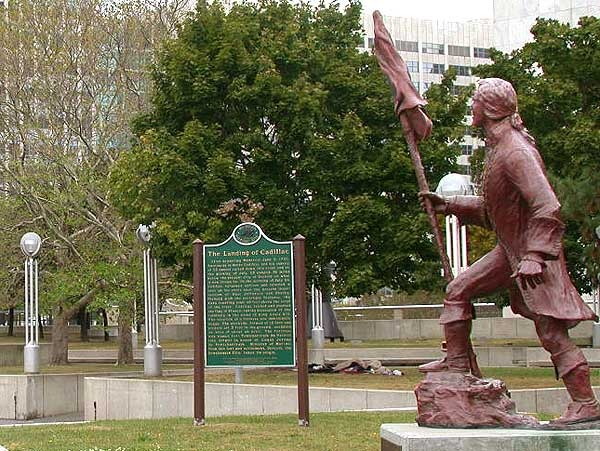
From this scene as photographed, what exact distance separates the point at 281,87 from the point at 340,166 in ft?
6.88

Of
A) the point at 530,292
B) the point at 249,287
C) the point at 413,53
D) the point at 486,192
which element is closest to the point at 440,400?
the point at 530,292

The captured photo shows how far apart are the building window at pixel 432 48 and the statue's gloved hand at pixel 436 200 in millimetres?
91023

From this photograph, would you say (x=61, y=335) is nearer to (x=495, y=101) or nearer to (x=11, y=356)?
(x=11, y=356)

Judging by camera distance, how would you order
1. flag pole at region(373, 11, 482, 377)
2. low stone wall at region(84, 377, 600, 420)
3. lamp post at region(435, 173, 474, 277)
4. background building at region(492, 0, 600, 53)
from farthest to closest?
background building at region(492, 0, 600, 53)
lamp post at region(435, 173, 474, 277)
low stone wall at region(84, 377, 600, 420)
flag pole at region(373, 11, 482, 377)

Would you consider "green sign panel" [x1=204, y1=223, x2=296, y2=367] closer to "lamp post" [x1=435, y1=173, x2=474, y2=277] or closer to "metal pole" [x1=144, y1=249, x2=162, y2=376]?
"lamp post" [x1=435, y1=173, x2=474, y2=277]

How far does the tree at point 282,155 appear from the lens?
23.2m

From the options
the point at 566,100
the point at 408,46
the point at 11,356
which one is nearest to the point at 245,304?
the point at 566,100

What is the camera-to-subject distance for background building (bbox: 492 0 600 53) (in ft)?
175

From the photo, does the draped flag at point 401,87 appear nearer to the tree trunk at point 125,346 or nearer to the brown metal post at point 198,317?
the brown metal post at point 198,317

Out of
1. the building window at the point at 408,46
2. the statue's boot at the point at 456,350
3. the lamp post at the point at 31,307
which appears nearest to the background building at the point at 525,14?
the lamp post at the point at 31,307

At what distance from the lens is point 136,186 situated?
24.4 m

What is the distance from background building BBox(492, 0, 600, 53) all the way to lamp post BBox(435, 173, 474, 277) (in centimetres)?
3031

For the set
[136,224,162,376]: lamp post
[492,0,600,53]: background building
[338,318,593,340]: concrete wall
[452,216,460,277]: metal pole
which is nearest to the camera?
[452,216,460,277]: metal pole

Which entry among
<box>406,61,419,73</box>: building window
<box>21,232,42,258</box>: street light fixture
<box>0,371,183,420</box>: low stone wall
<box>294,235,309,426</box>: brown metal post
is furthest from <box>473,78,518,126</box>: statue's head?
<box>406,61,419,73</box>: building window
